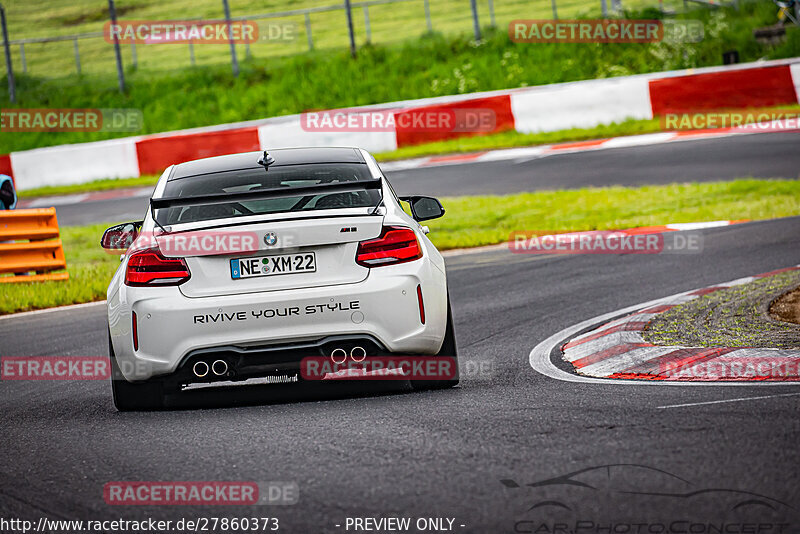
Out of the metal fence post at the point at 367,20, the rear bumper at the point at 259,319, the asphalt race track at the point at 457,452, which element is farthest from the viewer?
the metal fence post at the point at 367,20

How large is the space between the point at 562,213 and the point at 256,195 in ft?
31.8

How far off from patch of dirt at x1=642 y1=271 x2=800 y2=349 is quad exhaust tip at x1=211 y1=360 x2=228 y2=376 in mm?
2855

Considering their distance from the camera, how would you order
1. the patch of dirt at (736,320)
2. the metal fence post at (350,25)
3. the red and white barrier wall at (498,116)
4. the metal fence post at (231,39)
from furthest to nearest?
the metal fence post at (231,39) → the metal fence post at (350,25) → the red and white barrier wall at (498,116) → the patch of dirt at (736,320)

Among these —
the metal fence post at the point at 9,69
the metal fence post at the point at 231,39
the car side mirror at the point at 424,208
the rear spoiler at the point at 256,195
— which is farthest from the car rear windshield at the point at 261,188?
the metal fence post at the point at 231,39

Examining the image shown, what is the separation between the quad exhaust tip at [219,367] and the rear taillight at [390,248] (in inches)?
35.1

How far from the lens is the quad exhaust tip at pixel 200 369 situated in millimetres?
6027

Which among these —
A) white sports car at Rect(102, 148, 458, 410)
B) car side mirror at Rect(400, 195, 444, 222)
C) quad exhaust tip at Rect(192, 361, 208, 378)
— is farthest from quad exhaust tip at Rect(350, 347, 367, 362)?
car side mirror at Rect(400, 195, 444, 222)

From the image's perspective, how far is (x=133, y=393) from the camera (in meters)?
6.38

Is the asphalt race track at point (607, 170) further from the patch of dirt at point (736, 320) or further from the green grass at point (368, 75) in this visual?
the patch of dirt at point (736, 320)

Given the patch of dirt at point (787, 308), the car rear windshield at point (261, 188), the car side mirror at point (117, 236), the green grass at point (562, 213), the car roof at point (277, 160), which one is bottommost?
the green grass at point (562, 213)

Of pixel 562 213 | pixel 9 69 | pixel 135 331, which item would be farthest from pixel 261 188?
pixel 9 69

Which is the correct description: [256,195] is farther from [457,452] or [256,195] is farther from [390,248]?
[457,452]

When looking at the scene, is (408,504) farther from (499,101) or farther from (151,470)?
(499,101)

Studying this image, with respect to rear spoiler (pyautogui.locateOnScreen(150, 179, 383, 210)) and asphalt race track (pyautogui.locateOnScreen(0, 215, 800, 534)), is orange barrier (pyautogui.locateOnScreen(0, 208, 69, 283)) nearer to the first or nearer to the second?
asphalt race track (pyautogui.locateOnScreen(0, 215, 800, 534))
